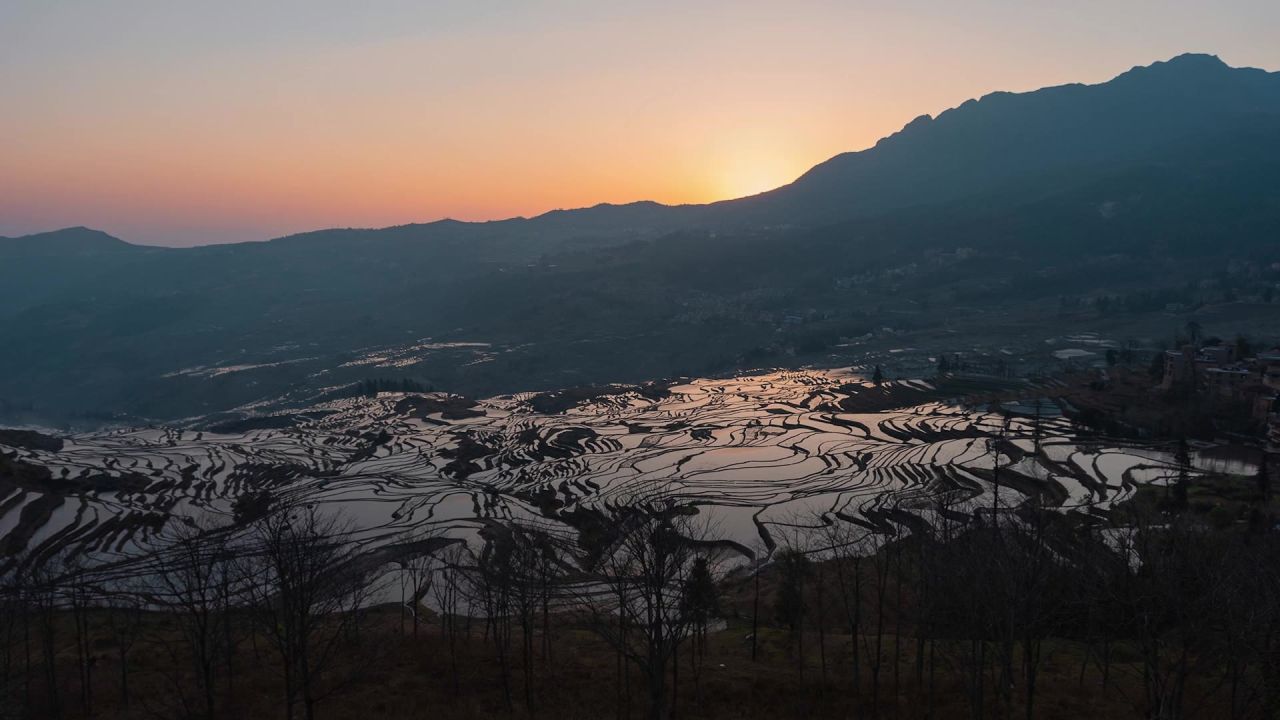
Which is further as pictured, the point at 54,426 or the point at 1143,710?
the point at 54,426

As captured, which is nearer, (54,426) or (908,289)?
(54,426)

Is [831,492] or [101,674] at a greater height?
[101,674]

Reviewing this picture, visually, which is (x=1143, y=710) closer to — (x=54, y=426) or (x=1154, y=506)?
(x=1154, y=506)

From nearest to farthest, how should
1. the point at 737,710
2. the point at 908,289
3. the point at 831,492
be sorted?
the point at 737,710 → the point at 831,492 → the point at 908,289

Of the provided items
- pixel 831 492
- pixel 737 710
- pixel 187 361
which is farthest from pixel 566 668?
pixel 187 361

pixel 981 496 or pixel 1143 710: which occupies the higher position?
pixel 1143 710

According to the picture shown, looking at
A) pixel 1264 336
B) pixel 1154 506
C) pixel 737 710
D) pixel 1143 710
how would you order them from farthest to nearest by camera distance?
pixel 1264 336
pixel 1154 506
pixel 737 710
pixel 1143 710

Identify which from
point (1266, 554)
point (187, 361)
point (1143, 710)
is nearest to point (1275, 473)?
point (1266, 554)

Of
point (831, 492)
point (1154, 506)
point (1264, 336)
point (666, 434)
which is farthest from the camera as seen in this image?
point (1264, 336)

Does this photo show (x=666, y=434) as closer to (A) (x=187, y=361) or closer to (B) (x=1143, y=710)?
(B) (x=1143, y=710)
